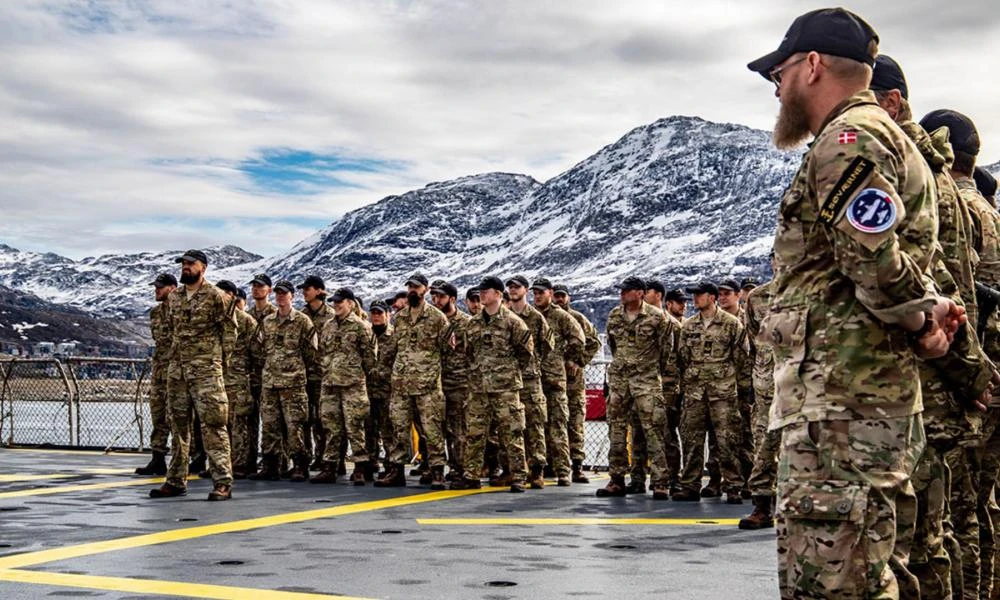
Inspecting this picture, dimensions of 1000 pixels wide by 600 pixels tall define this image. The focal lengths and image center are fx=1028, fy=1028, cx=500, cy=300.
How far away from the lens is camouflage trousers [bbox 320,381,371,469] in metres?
11.5

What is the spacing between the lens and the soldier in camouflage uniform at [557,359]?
12227mm

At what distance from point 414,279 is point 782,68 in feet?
28.5

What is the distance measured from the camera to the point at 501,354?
10984 mm

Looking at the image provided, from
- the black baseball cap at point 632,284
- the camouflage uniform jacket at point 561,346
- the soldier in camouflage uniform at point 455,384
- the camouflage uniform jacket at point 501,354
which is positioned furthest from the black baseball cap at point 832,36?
the camouflage uniform jacket at point 561,346

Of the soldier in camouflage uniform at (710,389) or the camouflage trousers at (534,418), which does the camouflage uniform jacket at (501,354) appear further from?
the soldier in camouflage uniform at (710,389)

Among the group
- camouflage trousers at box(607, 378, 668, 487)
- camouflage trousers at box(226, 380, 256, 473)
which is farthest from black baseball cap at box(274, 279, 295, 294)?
camouflage trousers at box(607, 378, 668, 487)

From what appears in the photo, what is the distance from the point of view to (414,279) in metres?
11.5

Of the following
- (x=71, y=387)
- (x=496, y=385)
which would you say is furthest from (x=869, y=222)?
(x=71, y=387)

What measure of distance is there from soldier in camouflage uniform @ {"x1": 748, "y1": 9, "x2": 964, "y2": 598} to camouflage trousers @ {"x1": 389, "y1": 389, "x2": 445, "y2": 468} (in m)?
8.40

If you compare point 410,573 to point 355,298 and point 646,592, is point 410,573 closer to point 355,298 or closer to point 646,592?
point 646,592

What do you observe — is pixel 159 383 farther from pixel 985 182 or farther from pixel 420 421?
pixel 985 182

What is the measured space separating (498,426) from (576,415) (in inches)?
77.4

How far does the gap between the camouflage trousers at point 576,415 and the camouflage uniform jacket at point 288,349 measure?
126 inches

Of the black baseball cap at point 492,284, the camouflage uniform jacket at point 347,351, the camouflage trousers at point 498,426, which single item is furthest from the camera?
the camouflage uniform jacket at point 347,351
